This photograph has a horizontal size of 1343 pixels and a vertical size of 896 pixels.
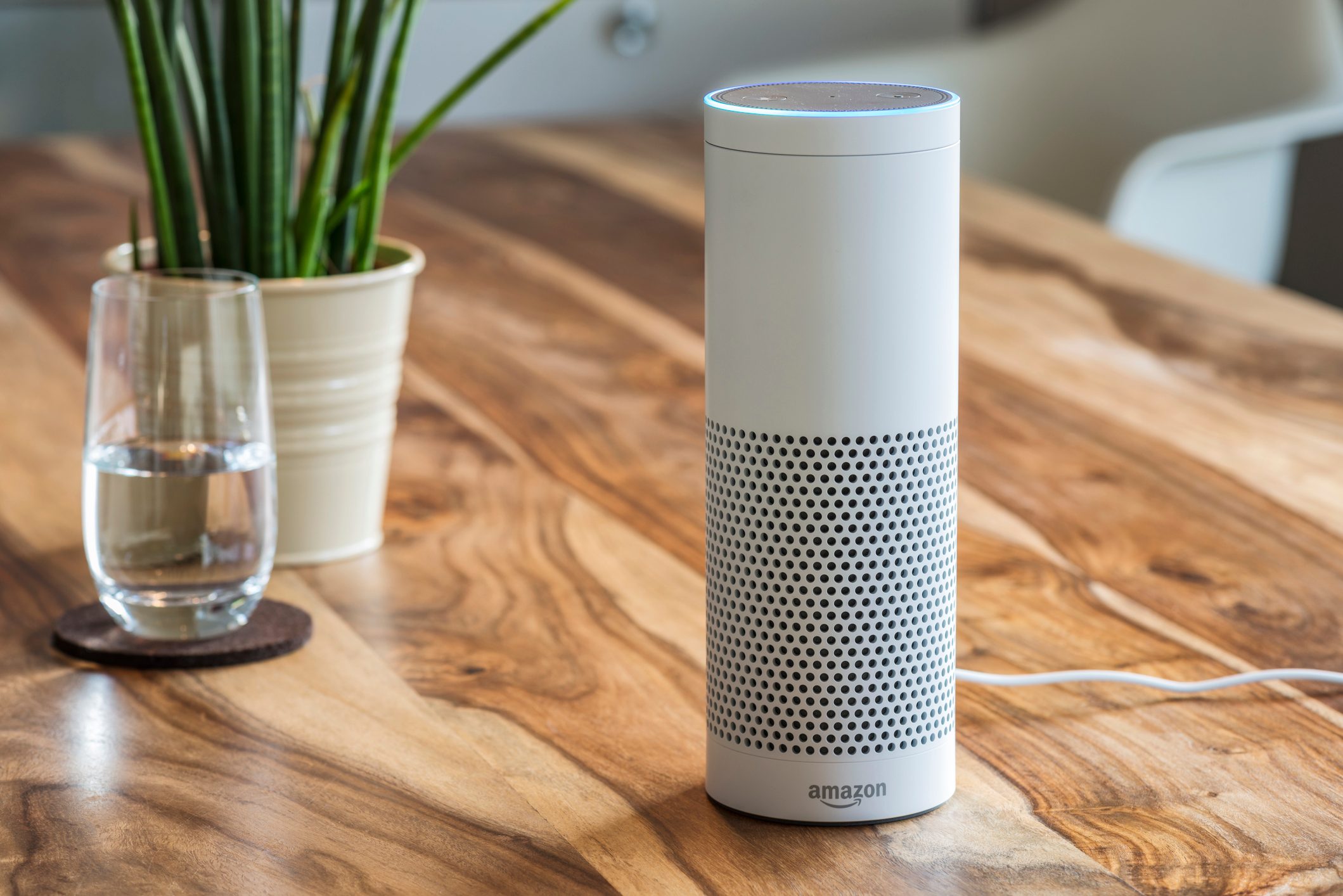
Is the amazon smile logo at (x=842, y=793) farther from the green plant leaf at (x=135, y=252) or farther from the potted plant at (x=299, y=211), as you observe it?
the green plant leaf at (x=135, y=252)

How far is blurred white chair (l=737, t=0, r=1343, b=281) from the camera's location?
78.4 inches

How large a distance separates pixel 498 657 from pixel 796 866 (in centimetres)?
22

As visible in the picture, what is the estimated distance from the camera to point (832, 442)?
55 centimetres

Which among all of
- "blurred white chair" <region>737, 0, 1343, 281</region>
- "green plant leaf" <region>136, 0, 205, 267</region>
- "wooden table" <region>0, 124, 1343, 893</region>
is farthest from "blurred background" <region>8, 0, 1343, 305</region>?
"green plant leaf" <region>136, 0, 205, 267</region>

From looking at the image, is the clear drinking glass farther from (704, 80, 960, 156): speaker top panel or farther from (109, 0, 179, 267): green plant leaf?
(704, 80, 960, 156): speaker top panel

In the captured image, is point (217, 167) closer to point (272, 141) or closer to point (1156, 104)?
point (272, 141)

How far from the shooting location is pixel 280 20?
0.81m

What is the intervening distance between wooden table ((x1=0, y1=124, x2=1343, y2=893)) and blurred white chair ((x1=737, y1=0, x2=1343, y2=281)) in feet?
2.31

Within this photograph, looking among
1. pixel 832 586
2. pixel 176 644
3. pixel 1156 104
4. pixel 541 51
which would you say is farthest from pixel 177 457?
pixel 541 51

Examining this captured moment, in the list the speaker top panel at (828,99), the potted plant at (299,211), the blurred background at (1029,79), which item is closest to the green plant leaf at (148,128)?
the potted plant at (299,211)

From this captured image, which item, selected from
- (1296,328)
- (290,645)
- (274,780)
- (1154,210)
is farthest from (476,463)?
(1154,210)

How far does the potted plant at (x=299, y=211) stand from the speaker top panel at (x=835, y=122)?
283 mm

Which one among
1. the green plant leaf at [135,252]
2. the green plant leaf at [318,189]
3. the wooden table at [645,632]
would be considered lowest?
the wooden table at [645,632]

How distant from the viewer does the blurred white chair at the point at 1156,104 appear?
199cm
